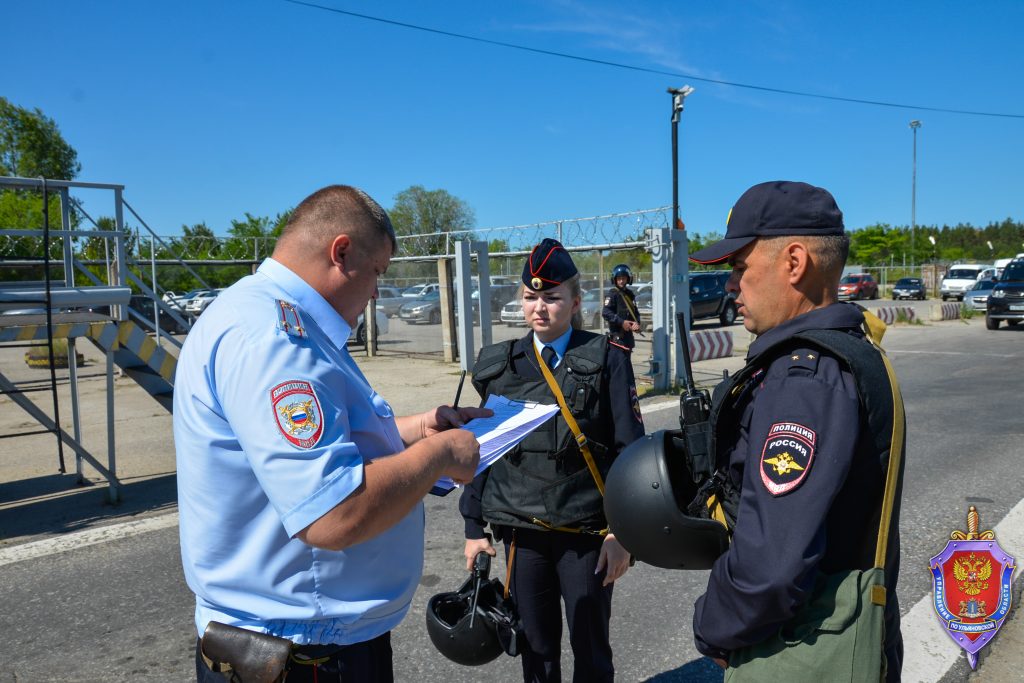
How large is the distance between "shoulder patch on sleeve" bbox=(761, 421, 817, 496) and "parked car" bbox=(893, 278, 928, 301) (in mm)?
42966

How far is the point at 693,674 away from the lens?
3174 mm

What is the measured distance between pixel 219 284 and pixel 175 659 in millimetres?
34355

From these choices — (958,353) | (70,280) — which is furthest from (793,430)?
(958,353)

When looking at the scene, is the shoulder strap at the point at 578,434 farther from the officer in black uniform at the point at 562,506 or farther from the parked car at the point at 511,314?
the parked car at the point at 511,314

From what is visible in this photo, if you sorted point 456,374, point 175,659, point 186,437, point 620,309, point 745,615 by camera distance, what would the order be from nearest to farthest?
1. point 745,615
2. point 186,437
3. point 175,659
4. point 620,309
5. point 456,374

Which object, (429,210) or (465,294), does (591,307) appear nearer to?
(465,294)

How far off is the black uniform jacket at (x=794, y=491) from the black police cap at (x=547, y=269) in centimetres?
134

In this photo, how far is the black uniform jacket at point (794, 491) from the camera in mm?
1346

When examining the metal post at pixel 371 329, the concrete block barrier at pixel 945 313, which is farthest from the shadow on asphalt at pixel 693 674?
the concrete block barrier at pixel 945 313

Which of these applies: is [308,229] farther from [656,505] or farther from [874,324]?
[874,324]

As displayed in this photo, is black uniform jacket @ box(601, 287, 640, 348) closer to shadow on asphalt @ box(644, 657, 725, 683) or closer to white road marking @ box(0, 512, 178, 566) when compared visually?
white road marking @ box(0, 512, 178, 566)

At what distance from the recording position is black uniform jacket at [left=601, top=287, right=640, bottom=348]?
1125 cm

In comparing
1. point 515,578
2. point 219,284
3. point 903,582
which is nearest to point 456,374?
point 903,582

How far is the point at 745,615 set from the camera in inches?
55.6
